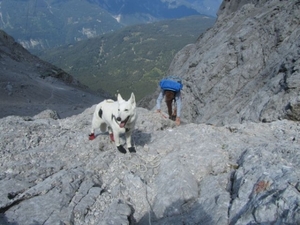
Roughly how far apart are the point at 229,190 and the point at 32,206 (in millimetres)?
4598

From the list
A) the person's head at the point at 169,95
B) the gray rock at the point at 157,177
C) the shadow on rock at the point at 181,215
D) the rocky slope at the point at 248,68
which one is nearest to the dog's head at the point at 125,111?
the gray rock at the point at 157,177

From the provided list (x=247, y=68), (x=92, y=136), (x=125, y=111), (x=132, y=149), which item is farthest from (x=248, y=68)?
(x=125, y=111)

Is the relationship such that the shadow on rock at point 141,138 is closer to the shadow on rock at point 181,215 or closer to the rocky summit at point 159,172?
the rocky summit at point 159,172

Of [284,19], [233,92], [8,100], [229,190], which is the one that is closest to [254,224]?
[229,190]

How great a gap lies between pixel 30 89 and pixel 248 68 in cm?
2921

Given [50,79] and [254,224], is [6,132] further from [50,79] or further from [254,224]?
[50,79]

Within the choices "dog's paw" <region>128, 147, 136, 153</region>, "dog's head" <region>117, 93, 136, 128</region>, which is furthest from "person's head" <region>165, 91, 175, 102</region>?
"dog's head" <region>117, 93, 136, 128</region>

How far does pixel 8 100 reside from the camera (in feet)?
112

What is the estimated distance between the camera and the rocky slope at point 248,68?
15531 millimetres

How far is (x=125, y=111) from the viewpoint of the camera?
8250 millimetres

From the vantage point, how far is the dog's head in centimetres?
820

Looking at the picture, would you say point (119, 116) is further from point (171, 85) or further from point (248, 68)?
point (248, 68)

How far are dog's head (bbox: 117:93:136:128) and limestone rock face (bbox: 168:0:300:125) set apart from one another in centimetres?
778

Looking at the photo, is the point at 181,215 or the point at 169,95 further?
the point at 169,95
